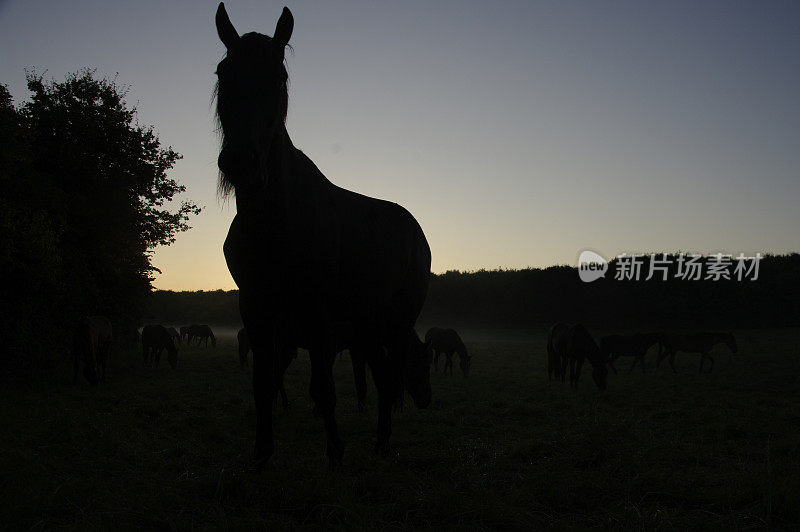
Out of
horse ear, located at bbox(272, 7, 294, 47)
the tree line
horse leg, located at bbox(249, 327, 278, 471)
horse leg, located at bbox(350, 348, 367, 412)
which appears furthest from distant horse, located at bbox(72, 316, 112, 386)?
the tree line

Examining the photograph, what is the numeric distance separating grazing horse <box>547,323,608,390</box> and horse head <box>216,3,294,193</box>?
11.3 metres

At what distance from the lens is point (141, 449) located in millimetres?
→ 5039

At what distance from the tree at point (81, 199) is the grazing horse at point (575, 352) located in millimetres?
Result: 13747

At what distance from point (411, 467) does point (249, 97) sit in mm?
3443

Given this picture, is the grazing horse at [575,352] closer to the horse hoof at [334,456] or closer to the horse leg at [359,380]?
the horse leg at [359,380]

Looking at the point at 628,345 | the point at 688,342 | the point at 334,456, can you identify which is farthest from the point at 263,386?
the point at 688,342

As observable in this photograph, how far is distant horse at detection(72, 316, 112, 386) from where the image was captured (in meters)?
11.6

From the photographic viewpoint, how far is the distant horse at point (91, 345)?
11.6 meters

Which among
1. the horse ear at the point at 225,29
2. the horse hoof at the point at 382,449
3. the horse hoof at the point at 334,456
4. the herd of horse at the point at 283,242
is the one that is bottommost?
the horse hoof at the point at 382,449

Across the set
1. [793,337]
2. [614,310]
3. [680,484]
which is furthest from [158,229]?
[614,310]

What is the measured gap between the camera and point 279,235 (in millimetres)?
3508

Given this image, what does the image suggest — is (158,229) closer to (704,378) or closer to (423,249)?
(423,249)

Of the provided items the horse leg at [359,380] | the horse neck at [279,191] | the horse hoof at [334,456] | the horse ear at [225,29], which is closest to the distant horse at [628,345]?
the horse leg at [359,380]

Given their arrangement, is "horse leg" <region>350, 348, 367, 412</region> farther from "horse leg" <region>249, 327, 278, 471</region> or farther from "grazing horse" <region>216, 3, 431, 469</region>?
"horse leg" <region>249, 327, 278, 471</region>
